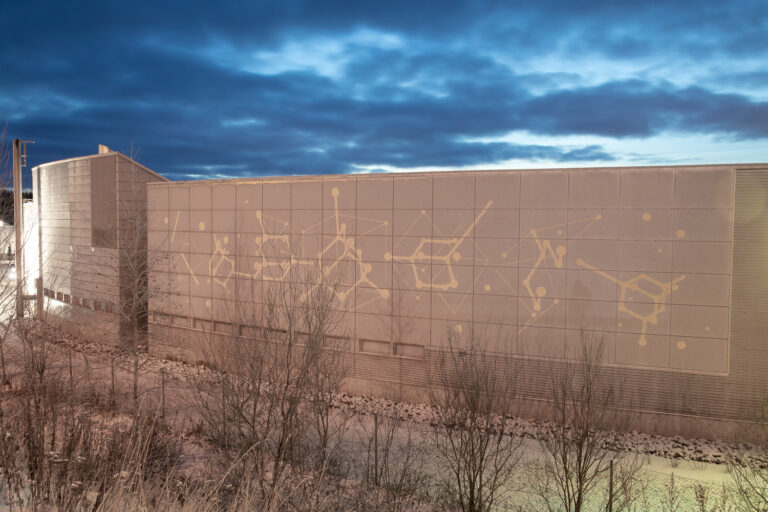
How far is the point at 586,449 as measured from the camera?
10469 mm

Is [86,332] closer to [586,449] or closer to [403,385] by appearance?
[403,385]

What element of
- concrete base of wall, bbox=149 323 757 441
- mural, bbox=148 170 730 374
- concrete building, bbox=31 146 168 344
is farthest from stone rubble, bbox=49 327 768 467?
concrete building, bbox=31 146 168 344

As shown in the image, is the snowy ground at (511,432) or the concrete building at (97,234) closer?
the snowy ground at (511,432)

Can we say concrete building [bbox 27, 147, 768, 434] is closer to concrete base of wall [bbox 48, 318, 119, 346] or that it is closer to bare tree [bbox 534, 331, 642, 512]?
bare tree [bbox 534, 331, 642, 512]

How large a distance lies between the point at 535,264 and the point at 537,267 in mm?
105

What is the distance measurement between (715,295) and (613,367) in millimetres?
3238

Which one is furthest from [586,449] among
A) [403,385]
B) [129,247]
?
[129,247]

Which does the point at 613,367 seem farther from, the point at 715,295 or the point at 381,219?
the point at 381,219

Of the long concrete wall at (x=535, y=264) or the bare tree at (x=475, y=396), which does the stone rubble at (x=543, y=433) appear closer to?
the bare tree at (x=475, y=396)

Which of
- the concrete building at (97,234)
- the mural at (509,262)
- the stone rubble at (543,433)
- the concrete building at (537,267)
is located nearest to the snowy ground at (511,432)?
the stone rubble at (543,433)

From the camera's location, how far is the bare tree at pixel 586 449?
9836mm

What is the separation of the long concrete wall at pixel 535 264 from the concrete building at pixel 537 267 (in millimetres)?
38

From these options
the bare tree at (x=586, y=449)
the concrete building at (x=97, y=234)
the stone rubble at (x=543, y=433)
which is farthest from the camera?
the concrete building at (x=97, y=234)

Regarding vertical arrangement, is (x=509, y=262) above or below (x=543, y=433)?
above
